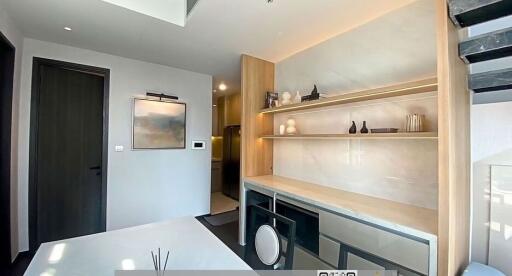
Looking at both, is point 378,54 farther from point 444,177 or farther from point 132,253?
point 132,253

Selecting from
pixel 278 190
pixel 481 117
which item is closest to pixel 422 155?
pixel 481 117

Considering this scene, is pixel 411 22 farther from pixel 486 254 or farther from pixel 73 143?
pixel 73 143

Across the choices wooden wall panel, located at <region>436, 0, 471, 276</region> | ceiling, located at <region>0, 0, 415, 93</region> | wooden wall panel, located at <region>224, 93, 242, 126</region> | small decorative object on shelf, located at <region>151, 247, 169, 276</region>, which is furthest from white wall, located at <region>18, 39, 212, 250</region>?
wooden wall panel, located at <region>436, 0, 471, 276</region>

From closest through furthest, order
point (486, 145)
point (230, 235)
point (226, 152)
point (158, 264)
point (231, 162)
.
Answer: point (158, 264) < point (486, 145) < point (230, 235) < point (231, 162) < point (226, 152)

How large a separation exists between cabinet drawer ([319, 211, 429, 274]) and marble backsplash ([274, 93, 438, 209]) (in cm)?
53

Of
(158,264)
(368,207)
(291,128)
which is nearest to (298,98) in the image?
(291,128)

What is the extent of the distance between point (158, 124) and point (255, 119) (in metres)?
1.49

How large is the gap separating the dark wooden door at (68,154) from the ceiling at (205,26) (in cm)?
52

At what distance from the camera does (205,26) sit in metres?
2.29

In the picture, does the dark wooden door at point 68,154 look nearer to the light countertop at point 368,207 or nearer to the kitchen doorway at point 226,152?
the kitchen doorway at point 226,152

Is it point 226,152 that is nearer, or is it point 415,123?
point 415,123

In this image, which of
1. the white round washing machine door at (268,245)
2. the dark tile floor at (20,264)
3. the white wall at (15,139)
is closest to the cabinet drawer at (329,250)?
the white round washing machine door at (268,245)

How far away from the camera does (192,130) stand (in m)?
3.79

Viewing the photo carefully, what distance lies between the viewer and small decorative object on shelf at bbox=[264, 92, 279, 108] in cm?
312
